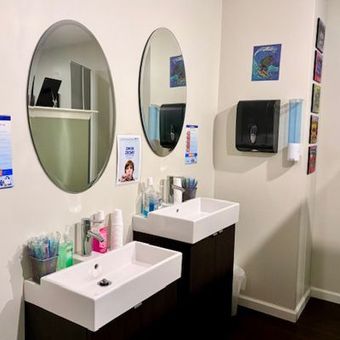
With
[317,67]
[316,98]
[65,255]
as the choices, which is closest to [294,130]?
[316,98]

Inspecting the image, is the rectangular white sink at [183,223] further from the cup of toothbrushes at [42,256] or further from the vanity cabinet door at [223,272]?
the cup of toothbrushes at [42,256]

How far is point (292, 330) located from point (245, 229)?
832 mm

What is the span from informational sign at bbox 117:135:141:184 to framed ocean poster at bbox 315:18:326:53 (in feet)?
5.41

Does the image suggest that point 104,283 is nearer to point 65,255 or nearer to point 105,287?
point 105,287

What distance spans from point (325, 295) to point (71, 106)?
274 centimetres

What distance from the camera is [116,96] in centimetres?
205

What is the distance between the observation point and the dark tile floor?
2.65 m

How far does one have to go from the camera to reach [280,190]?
287 centimetres

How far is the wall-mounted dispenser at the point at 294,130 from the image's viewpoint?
2707 mm

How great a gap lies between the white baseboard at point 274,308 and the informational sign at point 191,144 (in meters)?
1.27

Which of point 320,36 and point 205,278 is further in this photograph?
point 320,36

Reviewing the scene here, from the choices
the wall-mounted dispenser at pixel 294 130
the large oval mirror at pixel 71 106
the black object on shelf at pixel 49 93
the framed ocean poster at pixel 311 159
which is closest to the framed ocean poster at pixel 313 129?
the framed ocean poster at pixel 311 159

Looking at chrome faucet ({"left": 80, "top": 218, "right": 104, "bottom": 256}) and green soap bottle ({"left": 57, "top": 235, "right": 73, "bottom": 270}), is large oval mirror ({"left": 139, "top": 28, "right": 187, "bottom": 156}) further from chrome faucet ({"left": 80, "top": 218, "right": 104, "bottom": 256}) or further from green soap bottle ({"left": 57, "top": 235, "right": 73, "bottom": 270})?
green soap bottle ({"left": 57, "top": 235, "right": 73, "bottom": 270})

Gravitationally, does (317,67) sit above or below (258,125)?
above
